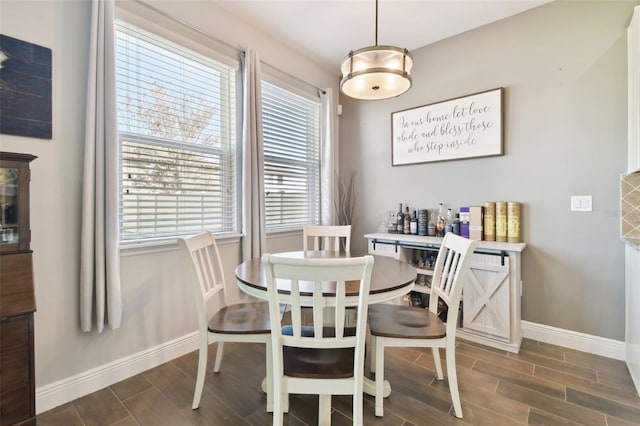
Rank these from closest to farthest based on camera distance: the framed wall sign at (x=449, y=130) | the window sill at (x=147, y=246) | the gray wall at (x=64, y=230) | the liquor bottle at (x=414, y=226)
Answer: the gray wall at (x=64, y=230) < the window sill at (x=147, y=246) < the framed wall sign at (x=449, y=130) < the liquor bottle at (x=414, y=226)

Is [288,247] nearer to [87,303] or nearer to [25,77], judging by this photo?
[87,303]

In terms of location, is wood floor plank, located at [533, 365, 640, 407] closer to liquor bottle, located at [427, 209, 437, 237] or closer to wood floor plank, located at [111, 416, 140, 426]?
liquor bottle, located at [427, 209, 437, 237]

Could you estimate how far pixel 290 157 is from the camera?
125 inches

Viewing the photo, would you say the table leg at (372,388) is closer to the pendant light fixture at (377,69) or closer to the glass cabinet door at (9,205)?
the pendant light fixture at (377,69)

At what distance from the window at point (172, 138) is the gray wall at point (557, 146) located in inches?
82.1

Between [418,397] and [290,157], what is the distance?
241 centimetres

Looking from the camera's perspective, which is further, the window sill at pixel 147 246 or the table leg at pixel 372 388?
the window sill at pixel 147 246

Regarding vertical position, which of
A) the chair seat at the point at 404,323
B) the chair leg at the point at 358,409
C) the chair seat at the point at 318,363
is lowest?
the chair leg at the point at 358,409

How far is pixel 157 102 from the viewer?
2107 mm

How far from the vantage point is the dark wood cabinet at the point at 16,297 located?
4.09ft

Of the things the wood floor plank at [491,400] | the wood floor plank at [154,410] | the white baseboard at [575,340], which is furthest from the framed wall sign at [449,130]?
the wood floor plank at [154,410]

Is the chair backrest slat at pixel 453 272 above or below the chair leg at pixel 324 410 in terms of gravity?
above

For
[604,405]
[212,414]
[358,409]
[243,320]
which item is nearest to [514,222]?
[604,405]

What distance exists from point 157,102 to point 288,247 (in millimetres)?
1769
